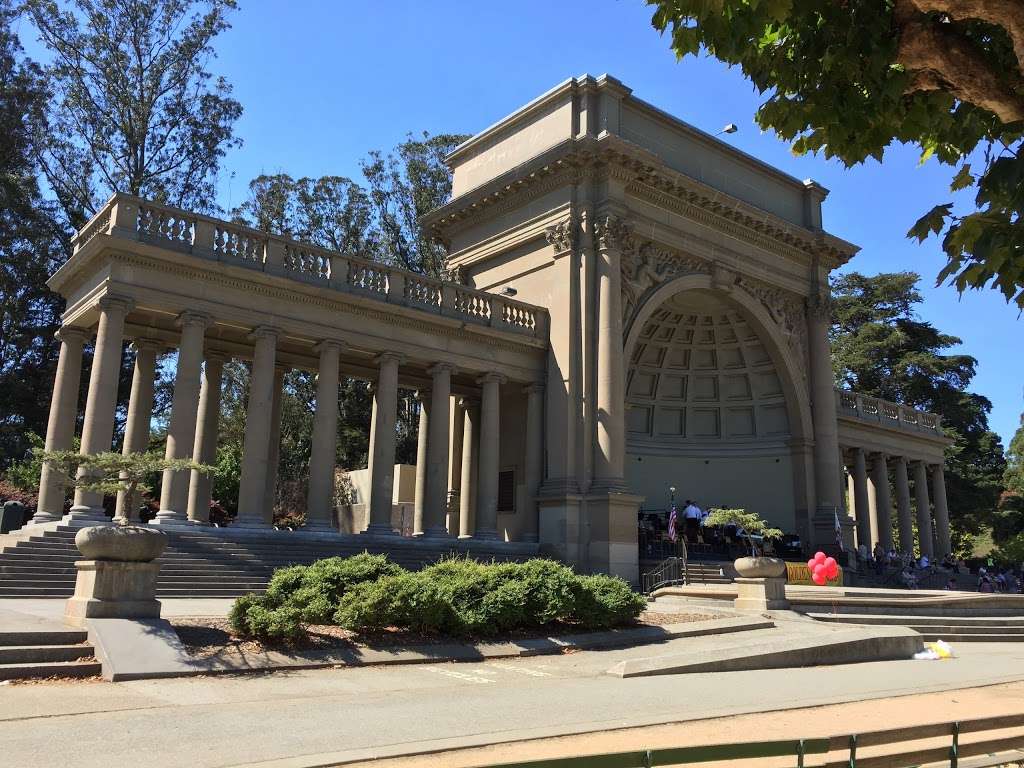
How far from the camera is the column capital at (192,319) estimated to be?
68.5ft

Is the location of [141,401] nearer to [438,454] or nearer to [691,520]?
[438,454]

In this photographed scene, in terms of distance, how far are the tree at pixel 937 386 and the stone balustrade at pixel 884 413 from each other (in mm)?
12449

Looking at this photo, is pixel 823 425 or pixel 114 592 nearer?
pixel 114 592

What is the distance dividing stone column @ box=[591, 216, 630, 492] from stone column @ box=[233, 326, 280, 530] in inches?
395

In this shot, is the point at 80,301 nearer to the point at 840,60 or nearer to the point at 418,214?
the point at 840,60

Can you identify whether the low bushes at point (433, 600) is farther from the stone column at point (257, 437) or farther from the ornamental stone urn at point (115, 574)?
the stone column at point (257, 437)

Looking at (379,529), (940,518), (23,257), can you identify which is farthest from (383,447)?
(940,518)

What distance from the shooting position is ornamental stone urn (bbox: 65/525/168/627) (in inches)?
451

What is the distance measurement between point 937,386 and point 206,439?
5214 cm

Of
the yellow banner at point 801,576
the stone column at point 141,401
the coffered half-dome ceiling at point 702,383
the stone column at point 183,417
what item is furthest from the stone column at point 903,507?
the stone column at point 141,401

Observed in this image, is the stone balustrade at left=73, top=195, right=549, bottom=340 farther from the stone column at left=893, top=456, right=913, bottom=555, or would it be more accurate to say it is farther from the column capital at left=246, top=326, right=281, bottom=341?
the stone column at left=893, top=456, right=913, bottom=555

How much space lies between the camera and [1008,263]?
6.85 meters

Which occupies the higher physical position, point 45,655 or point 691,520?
point 691,520

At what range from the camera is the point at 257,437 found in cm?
2166
